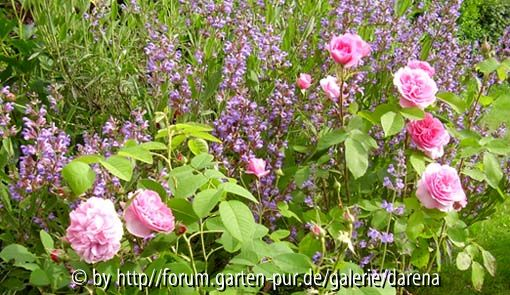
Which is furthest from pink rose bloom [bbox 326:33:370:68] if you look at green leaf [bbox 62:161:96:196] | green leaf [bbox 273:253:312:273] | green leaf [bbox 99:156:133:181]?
green leaf [bbox 62:161:96:196]

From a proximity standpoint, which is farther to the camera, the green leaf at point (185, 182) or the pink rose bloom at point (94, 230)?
the green leaf at point (185, 182)

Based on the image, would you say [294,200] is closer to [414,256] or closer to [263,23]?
[414,256]

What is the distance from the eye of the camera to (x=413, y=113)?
6.63 feet

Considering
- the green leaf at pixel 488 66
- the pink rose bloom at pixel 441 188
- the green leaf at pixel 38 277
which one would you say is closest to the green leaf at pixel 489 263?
the pink rose bloom at pixel 441 188

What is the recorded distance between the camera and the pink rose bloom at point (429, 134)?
2088mm

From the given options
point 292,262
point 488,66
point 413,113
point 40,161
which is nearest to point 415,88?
point 413,113

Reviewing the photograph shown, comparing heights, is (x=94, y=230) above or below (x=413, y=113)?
below

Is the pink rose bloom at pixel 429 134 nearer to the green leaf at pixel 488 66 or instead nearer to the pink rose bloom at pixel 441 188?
the pink rose bloom at pixel 441 188

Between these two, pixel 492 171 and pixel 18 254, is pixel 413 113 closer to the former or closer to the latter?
pixel 492 171

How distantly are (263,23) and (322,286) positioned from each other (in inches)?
63.5

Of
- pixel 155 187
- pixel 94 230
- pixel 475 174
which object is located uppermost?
pixel 475 174

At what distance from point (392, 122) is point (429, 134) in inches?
6.1

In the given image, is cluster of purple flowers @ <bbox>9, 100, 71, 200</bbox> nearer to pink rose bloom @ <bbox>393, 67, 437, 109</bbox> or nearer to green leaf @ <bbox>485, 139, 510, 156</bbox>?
pink rose bloom @ <bbox>393, 67, 437, 109</bbox>

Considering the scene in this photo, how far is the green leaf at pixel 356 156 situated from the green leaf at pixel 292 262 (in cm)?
34
